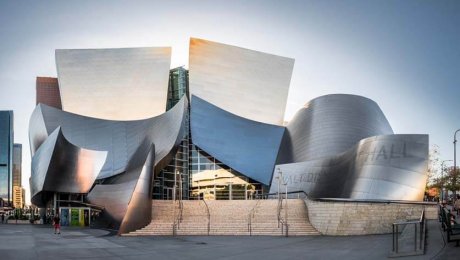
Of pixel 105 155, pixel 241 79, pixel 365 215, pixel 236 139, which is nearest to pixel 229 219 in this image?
pixel 365 215

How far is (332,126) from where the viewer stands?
3653 cm

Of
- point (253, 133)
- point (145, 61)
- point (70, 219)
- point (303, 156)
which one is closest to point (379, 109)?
point (303, 156)

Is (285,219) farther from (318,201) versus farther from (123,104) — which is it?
(123,104)

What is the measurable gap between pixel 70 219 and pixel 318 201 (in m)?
18.6

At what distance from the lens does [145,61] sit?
4784cm

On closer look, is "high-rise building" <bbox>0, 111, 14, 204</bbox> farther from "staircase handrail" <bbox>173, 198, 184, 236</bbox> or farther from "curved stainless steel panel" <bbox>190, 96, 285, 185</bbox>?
"staircase handrail" <bbox>173, 198, 184, 236</bbox>

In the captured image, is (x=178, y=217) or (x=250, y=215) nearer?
(x=250, y=215)

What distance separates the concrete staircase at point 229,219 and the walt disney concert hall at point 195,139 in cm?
135

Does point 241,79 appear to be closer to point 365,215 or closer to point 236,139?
point 236,139

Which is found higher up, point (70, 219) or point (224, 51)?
point (224, 51)

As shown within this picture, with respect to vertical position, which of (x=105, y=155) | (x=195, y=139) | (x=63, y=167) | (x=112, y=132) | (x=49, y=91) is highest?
(x=49, y=91)

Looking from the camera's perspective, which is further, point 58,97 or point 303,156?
point 58,97

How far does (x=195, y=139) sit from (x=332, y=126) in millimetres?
12051

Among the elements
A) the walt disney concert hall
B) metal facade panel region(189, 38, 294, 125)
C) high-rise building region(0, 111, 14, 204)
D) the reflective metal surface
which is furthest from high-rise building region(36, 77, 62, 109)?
high-rise building region(0, 111, 14, 204)
